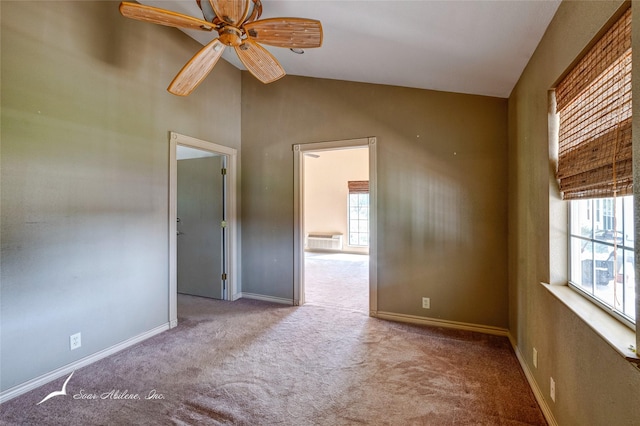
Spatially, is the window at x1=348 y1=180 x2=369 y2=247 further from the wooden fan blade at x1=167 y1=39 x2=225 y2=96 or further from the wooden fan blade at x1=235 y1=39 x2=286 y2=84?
the wooden fan blade at x1=167 y1=39 x2=225 y2=96

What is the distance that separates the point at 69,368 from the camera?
7.50 ft

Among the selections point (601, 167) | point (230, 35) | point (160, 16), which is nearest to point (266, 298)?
point (230, 35)

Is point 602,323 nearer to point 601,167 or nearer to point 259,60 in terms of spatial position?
point 601,167

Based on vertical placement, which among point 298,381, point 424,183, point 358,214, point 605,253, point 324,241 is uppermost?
point 424,183

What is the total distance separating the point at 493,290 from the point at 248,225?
9.84 ft

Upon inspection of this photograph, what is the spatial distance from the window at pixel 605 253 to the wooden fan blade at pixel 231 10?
80.5 inches

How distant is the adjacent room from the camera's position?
4.84 ft

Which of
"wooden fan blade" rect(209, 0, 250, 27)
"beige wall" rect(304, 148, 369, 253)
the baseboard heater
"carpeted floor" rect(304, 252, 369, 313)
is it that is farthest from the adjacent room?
"beige wall" rect(304, 148, 369, 253)

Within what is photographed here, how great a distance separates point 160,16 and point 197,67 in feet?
1.48

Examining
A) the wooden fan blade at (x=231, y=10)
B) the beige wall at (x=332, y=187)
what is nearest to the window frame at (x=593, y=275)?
the wooden fan blade at (x=231, y=10)

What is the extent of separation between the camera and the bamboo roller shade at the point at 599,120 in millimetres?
1089

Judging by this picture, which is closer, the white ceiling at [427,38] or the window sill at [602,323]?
the window sill at [602,323]

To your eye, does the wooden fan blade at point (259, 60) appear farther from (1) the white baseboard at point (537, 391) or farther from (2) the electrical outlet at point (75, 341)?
(1) the white baseboard at point (537, 391)

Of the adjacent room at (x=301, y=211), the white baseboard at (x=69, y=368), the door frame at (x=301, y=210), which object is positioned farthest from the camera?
the door frame at (x=301, y=210)
